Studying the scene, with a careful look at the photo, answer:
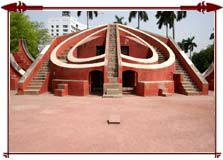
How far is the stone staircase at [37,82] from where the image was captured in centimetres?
1111

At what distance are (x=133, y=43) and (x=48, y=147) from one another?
12.9 meters

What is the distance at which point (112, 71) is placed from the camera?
11539mm

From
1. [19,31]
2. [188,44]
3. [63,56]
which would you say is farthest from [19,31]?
[188,44]

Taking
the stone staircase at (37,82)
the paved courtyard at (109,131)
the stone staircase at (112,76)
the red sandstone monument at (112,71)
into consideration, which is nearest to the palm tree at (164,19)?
the red sandstone monument at (112,71)

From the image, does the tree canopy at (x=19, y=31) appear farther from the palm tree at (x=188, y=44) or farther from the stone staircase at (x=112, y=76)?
the palm tree at (x=188, y=44)

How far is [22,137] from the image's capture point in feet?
13.7

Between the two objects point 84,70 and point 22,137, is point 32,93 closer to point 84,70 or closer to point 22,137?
point 84,70

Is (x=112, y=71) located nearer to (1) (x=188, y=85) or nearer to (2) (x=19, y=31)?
(1) (x=188, y=85)

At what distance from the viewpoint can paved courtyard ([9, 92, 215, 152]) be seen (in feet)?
12.2

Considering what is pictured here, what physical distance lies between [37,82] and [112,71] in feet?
14.1

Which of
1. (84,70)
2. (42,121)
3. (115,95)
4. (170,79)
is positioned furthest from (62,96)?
(170,79)

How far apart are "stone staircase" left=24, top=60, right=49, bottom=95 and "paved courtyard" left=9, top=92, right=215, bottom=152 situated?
14.5ft

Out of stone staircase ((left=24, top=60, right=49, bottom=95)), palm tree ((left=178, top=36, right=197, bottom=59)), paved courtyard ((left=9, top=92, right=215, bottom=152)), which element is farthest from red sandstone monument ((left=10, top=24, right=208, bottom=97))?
palm tree ((left=178, top=36, right=197, bottom=59))

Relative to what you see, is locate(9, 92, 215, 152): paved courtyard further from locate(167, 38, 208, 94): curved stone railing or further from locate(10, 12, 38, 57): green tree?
locate(10, 12, 38, 57): green tree
